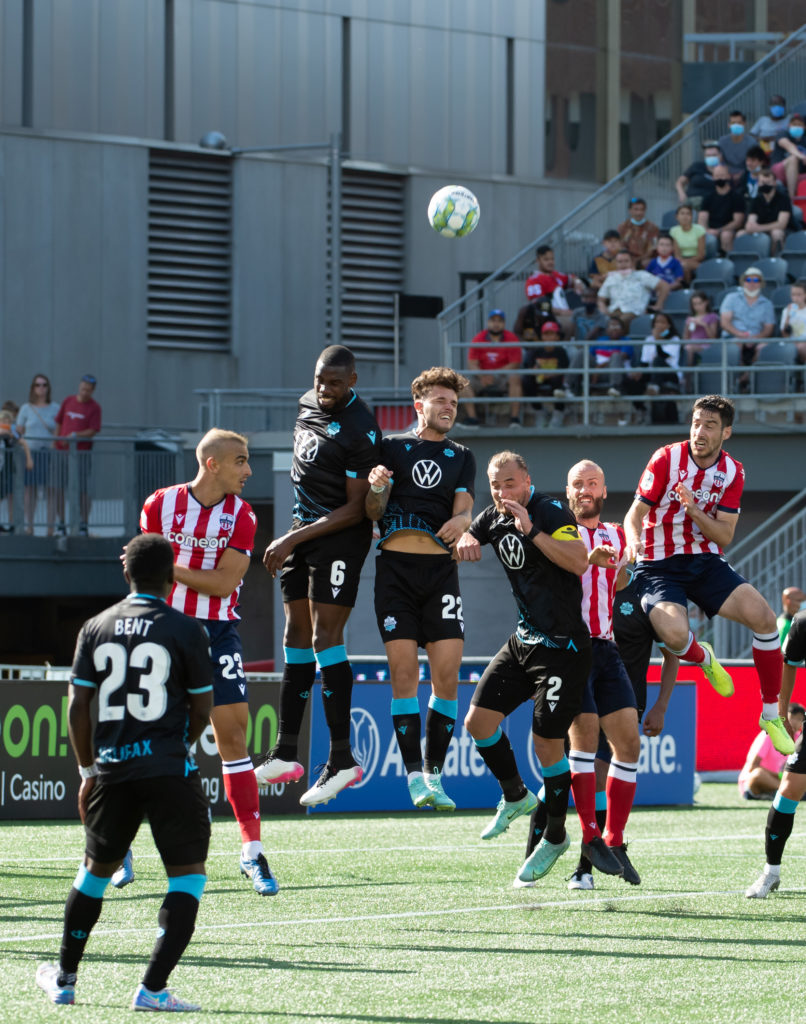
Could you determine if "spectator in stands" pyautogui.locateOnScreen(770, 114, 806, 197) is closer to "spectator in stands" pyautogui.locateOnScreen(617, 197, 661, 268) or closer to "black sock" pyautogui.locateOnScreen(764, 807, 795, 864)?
"spectator in stands" pyautogui.locateOnScreen(617, 197, 661, 268)

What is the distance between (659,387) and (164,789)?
50.8ft

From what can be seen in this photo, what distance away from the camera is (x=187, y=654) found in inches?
254

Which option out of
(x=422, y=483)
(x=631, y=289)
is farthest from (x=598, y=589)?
(x=631, y=289)

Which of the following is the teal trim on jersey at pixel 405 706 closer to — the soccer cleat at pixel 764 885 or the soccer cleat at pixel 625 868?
the soccer cleat at pixel 625 868

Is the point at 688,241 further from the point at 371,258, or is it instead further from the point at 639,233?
the point at 371,258

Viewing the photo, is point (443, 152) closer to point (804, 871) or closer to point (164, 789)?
point (804, 871)

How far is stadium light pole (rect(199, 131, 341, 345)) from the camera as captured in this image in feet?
85.0

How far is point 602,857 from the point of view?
955 centimetres

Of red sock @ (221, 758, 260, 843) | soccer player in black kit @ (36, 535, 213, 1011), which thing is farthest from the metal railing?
soccer player in black kit @ (36, 535, 213, 1011)

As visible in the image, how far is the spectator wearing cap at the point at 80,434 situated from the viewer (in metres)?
21.8

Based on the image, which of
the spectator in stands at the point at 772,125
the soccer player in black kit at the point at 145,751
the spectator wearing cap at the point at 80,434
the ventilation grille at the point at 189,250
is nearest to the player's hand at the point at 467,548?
the soccer player in black kit at the point at 145,751

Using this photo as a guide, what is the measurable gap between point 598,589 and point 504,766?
113 cm

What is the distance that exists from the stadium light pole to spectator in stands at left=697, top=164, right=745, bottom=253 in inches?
222

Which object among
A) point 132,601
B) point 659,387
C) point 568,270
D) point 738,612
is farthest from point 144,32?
point 132,601
